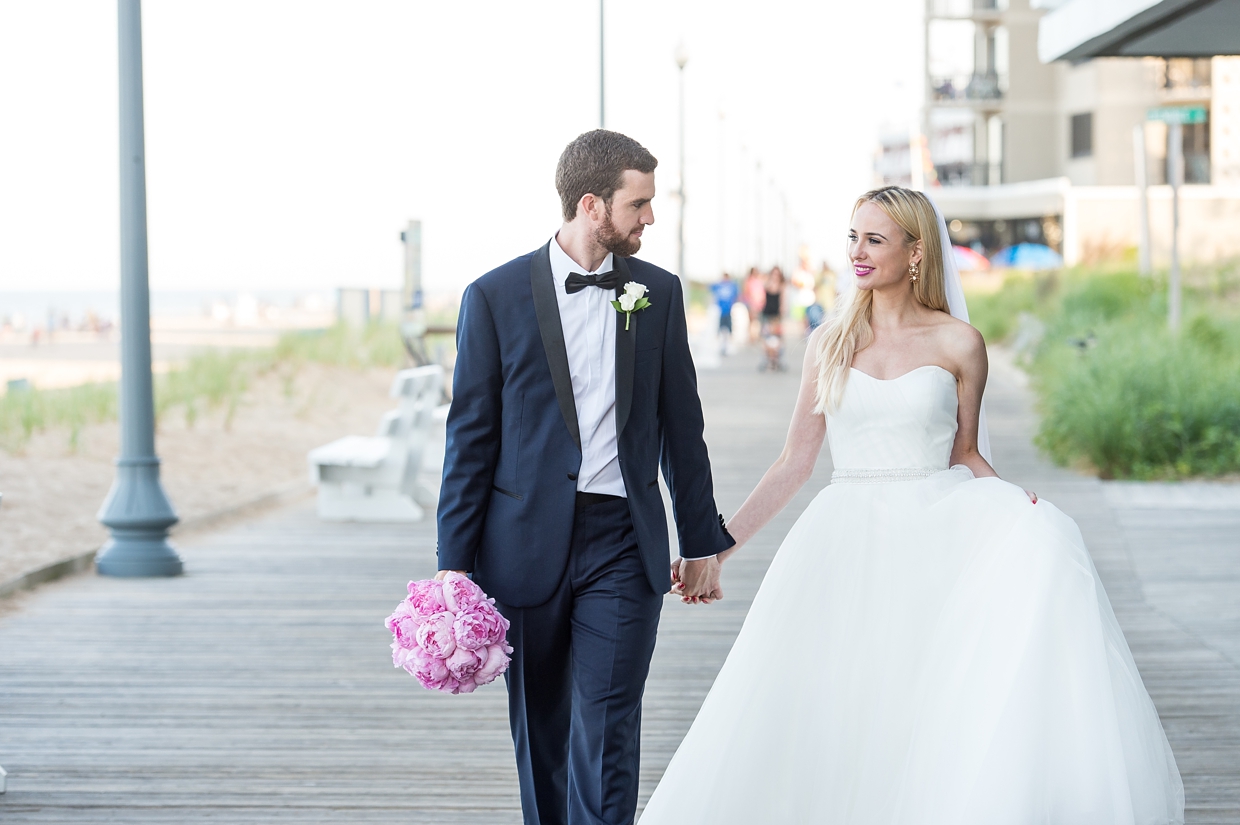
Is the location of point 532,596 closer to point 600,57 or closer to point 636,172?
point 636,172

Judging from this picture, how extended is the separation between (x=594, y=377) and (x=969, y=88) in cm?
5966

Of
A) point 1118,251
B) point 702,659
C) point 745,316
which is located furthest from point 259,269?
point 702,659

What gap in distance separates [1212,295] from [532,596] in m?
26.8

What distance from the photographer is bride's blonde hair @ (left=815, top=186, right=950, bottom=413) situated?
13.6 ft

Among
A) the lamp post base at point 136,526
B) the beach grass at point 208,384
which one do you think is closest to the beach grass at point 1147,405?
the lamp post base at point 136,526

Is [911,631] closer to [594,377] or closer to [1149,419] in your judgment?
[594,377]

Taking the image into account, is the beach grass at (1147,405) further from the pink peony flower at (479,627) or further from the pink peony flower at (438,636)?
the pink peony flower at (438,636)

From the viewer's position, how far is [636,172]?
11.3 ft

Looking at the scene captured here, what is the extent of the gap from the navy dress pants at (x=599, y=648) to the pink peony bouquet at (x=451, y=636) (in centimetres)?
19

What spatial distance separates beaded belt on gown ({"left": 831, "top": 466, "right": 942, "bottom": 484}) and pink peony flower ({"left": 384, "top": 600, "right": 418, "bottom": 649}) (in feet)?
4.52

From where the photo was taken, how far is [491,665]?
334 centimetres

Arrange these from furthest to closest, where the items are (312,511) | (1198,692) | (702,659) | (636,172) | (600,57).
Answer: (600,57) → (312,511) → (702,659) → (1198,692) → (636,172)

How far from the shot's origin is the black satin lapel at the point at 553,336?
11.2 ft

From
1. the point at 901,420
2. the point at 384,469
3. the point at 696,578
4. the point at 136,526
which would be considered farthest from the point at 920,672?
the point at 384,469
